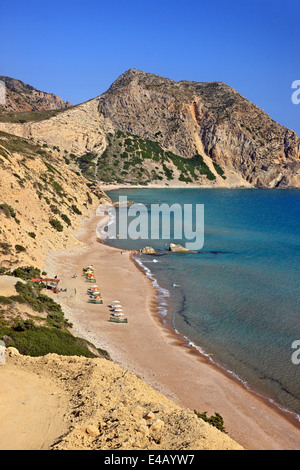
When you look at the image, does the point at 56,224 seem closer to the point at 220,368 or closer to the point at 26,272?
the point at 26,272

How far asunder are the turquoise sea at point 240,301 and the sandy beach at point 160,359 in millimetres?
1167

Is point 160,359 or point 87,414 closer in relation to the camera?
point 87,414

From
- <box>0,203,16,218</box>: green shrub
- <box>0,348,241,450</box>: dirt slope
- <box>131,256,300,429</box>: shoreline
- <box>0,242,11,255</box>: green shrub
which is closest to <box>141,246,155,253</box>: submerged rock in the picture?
<box>0,203,16,218</box>: green shrub

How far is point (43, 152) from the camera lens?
73.6 meters

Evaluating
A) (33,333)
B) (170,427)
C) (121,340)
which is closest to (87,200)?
(121,340)

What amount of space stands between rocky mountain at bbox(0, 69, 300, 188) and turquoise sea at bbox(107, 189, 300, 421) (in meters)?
98.4

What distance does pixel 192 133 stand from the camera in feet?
557

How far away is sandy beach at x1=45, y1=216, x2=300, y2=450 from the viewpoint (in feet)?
53.1

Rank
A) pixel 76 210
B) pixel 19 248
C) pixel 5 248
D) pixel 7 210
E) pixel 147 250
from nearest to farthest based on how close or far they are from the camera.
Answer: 1. pixel 5 248
2. pixel 19 248
3. pixel 7 210
4. pixel 147 250
5. pixel 76 210

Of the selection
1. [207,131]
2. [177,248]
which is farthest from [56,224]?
[207,131]

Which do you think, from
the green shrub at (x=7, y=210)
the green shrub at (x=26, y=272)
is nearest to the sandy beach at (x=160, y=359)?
the green shrub at (x=26, y=272)

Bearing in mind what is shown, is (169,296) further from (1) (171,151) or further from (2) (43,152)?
(1) (171,151)

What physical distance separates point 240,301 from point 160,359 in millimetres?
11858
